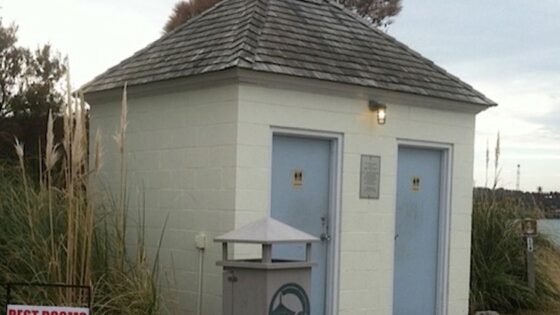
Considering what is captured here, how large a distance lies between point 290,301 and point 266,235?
1.91 feet

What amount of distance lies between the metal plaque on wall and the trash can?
2266 millimetres

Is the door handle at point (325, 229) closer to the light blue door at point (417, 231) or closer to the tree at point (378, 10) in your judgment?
the light blue door at point (417, 231)

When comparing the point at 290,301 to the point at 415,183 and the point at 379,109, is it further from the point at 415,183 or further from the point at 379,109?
the point at 415,183

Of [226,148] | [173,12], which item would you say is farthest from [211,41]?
[173,12]

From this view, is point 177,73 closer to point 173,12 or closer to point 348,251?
point 348,251

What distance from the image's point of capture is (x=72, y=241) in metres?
6.60

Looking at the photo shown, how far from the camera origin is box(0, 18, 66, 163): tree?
52.8ft

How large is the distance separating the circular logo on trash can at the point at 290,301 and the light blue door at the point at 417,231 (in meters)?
2.99

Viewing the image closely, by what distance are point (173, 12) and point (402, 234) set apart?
11.5 metres

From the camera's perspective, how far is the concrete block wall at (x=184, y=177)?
802 cm

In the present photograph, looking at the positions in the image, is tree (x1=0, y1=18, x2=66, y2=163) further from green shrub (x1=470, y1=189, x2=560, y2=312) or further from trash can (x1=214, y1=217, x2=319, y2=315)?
trash can (x1=214, y1=217, x2=319, y2=315)

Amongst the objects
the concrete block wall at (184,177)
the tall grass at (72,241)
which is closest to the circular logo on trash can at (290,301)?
the tall grass at (72,241)

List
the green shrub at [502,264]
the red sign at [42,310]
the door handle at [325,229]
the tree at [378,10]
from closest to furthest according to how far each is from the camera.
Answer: the red sign at [42,310]
the door handle at [325,229]
the green shrub at [502,264]
the tree at [378,10]

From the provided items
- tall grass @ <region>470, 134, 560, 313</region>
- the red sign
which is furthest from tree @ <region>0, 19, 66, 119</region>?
the red sign
